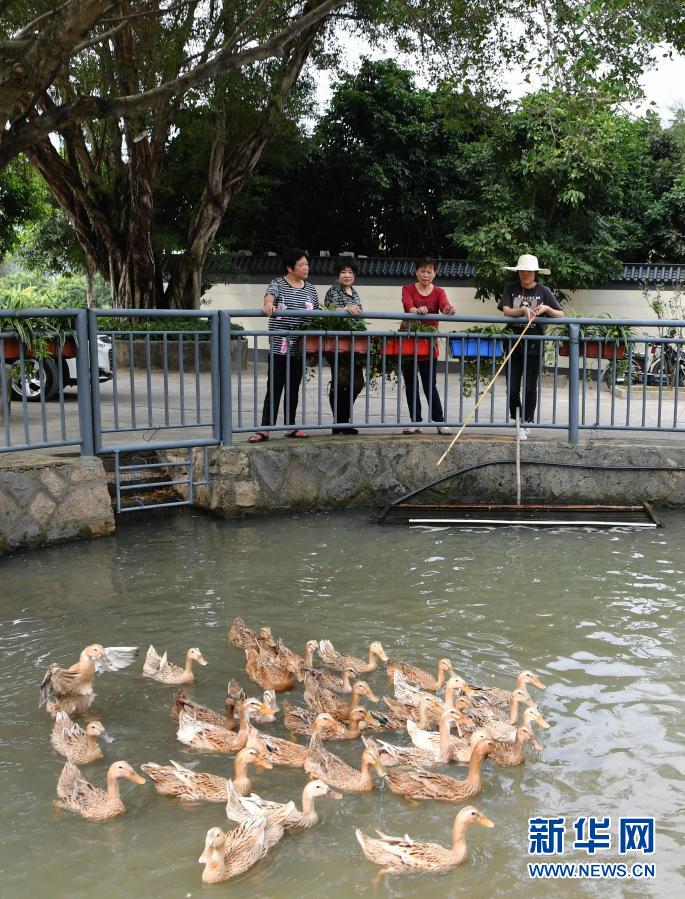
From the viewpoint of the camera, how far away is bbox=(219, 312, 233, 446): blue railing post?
9.55m

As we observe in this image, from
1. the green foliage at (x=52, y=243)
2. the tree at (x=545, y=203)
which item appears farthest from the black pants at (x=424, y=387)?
the green foliage at (x=52, y=243)

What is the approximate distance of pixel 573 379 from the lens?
10320 mm

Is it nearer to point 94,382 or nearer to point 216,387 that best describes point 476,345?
point 216,387

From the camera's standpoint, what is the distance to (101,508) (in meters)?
9.05

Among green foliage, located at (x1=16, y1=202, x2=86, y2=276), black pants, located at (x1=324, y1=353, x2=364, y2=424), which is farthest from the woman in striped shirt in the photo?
green foliage, located at (x1=16, y1=202, x2=86, y2=276)

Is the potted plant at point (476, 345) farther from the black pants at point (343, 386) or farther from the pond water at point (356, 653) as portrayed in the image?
the pond water at point (356, 653)

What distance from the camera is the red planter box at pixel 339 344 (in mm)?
10070

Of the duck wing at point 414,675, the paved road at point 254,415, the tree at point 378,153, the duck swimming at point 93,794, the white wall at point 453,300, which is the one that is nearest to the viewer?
the duck swimming at point 93,794

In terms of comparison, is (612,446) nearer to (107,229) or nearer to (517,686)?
(517,686)

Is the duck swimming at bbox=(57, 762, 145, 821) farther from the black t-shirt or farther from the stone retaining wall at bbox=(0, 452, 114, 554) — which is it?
the black t-shirt

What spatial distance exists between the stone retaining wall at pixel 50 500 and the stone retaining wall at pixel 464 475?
1.70 meters

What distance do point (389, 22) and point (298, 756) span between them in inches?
526

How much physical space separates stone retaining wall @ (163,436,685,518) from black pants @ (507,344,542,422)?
1.31 ft

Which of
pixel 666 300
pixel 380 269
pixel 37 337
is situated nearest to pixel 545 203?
pixel 666 300
